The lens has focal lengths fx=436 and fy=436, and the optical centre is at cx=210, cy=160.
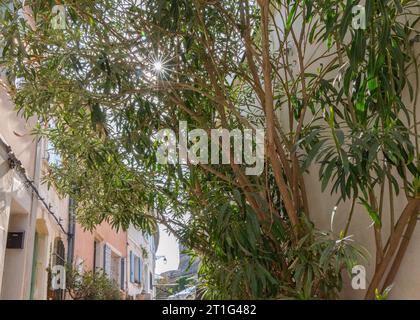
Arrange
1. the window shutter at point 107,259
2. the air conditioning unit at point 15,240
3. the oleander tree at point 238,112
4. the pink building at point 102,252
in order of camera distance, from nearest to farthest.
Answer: the oleander tree at point 238,112, the air conditioning unit at point 15,240, the pink building at point 102,252, the window shutter at point 107,259

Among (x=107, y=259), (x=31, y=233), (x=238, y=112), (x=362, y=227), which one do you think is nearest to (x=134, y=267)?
(x=107, y=259)

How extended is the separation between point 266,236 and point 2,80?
8.91 ft

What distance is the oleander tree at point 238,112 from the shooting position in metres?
1.93

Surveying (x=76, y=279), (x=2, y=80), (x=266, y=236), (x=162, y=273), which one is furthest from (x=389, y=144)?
(x=76, y=279)

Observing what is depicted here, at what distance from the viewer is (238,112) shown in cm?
276

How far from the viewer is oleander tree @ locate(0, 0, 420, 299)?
1.93 meters

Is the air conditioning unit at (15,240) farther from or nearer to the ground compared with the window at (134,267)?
farther from the ground

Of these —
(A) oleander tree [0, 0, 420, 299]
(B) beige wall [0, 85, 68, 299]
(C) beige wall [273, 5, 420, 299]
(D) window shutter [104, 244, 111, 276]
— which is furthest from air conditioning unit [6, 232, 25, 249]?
(C) beige wall [273, 5, 420, 299]

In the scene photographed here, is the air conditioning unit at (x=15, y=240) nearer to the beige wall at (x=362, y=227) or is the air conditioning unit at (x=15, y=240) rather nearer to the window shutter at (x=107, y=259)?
the window shutter at (x=107, y=259)

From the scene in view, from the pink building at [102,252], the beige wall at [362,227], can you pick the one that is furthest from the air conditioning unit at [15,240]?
the beige wall at [362,227]

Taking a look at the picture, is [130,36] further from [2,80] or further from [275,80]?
[2,80]

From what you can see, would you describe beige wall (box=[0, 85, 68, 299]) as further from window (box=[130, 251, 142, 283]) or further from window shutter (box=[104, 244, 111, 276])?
window (box=[130, 251, 142, 283])

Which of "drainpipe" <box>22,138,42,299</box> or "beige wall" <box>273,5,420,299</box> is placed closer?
"beige wall" <box>273,5,420,299</box>

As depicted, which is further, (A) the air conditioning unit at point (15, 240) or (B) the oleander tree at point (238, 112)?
(A) the air conditioning unit at point (15, 240)
